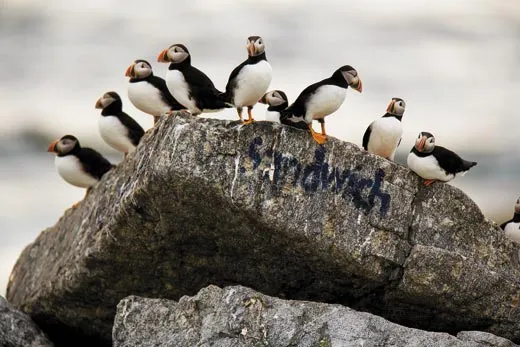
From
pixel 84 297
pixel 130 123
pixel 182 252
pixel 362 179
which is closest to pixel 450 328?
pixel 362 179

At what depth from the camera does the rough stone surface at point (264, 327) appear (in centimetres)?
834

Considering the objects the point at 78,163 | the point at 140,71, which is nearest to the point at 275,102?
the point at 140,71

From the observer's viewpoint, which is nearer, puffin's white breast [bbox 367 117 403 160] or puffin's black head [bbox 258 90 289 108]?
puffin's black head [bbox 258 90 289 108]

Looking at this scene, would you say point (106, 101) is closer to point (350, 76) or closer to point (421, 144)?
point (350, 76)

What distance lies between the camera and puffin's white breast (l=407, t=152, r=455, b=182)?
382 inches

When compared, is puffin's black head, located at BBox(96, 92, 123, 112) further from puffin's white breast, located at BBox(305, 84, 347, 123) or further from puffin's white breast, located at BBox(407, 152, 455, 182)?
puffin's white breast, located at BBox(407, 152, 455, 182)

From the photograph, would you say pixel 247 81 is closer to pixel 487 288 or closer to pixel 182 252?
pixel 182 252

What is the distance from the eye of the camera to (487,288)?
941 centimetres

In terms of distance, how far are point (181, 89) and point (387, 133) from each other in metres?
1.92

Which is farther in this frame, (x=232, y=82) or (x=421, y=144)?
(x=421, y=144)

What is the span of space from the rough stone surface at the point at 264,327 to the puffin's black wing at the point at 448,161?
5.70 ft

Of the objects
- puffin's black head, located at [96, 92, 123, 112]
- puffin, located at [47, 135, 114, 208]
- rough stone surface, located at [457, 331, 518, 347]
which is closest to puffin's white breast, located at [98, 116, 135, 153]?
puffin's black head, located at [96, 92, 123, 112]

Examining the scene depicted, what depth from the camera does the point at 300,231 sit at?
911cm

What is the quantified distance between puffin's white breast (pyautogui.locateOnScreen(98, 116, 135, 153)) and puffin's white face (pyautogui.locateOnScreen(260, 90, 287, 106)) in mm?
1994
